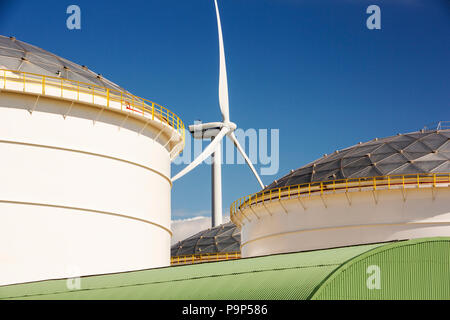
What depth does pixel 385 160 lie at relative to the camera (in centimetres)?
3188

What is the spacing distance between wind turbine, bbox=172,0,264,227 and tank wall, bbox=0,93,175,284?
31.9ft

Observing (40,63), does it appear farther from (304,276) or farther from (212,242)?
(212,242)

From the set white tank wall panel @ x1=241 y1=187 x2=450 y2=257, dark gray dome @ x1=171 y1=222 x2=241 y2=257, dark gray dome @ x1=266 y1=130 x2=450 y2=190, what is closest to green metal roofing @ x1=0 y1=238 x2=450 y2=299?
white tank wall panel @ x1=241 y1=187 x2=450 y2=257

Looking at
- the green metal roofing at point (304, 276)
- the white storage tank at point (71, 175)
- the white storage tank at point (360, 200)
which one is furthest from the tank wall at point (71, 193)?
the green metal roofing at point (304, 276)

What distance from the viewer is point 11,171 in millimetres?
25891

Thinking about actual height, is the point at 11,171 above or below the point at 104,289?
above

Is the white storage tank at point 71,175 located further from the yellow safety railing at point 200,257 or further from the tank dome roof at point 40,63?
the yellow safety railing at point 200,257

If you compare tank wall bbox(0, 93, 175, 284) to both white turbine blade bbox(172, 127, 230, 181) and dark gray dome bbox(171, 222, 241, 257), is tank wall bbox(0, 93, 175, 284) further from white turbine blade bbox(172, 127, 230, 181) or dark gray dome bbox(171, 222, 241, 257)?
dark gray dome bbox(171, 222, 241, 257)

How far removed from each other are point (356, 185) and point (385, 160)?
2.88 metres

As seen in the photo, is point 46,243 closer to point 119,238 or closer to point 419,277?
point 119,238

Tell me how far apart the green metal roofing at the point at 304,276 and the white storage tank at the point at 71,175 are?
Result: 285 inches
